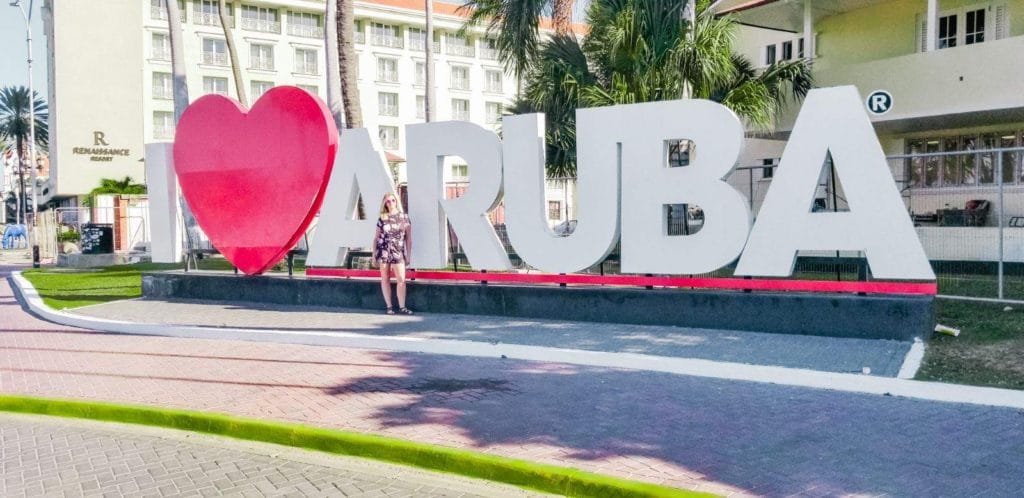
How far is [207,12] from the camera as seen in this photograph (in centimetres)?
5578

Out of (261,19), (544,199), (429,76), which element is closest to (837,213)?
(544,199)

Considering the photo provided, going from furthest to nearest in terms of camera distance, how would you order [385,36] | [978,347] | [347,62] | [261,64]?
[385,36] → [261,64] → [347,62] → [978,347]

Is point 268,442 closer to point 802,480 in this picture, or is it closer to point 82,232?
point 802,480

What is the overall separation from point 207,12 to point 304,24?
6422mm

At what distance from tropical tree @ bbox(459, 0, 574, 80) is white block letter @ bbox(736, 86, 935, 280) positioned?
11.5 m

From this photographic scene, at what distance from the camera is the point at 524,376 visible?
8.24m

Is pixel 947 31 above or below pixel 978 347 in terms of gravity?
above

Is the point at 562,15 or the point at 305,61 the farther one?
the point at 305,61

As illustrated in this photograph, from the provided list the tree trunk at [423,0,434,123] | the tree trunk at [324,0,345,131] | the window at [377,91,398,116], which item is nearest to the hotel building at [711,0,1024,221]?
the tree trunk at [423,0,434,123]

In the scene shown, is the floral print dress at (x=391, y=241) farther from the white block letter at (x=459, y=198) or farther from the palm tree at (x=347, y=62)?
the palm tree at (x=347, y=62)

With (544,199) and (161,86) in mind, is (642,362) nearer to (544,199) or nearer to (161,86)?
(544,199)

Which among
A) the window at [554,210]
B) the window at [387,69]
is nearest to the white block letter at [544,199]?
the window at [554,210]

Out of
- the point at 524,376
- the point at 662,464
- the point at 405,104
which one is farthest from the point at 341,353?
the point at 405,104

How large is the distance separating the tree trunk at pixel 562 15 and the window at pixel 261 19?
133 feet
